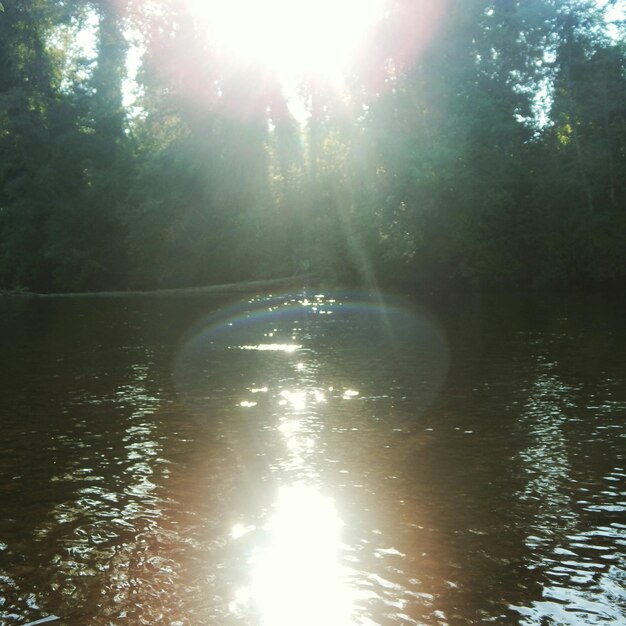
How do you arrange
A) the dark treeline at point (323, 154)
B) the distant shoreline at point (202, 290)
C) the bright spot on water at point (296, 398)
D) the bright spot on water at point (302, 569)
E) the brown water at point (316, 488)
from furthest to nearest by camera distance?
the distant shoreline at point (202, 290), the dark treeline at point (323, 154), the bright spot on water at point (296, 398), the brown water at point (316, 488), the bright spot on water at point (302, 569)

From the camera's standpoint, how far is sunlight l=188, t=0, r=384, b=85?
49.0 meters

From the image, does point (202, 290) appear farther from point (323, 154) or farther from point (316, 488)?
point (316, 488)

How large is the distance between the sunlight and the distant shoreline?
12055 millimetres

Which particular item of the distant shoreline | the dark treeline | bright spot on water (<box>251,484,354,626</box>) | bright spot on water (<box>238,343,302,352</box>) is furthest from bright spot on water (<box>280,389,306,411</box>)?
the distant shoreline

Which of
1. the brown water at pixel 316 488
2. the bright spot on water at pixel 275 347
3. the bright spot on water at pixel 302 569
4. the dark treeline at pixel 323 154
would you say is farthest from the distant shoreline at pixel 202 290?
the bright spot on water at pixel 302 569

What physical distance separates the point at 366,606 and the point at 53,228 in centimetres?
5837

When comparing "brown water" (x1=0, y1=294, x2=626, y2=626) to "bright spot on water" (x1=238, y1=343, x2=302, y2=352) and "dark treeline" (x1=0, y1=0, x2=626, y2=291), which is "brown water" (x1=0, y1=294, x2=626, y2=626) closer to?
"bright spot on water" (x1=238, y1=343, x2=302, y2=352)

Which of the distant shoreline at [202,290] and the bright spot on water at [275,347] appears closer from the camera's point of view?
the bright spot on water at [275,347]

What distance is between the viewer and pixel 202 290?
5297 centimetres

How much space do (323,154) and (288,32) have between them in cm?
810

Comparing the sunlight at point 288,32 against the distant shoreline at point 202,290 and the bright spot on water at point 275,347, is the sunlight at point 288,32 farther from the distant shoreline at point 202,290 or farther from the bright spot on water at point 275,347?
the bright spot on water at point 275,347

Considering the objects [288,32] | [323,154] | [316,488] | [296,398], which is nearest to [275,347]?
[296,398]

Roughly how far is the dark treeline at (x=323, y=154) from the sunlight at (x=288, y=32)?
2.84 ft

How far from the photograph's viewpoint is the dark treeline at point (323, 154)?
45531 mm
